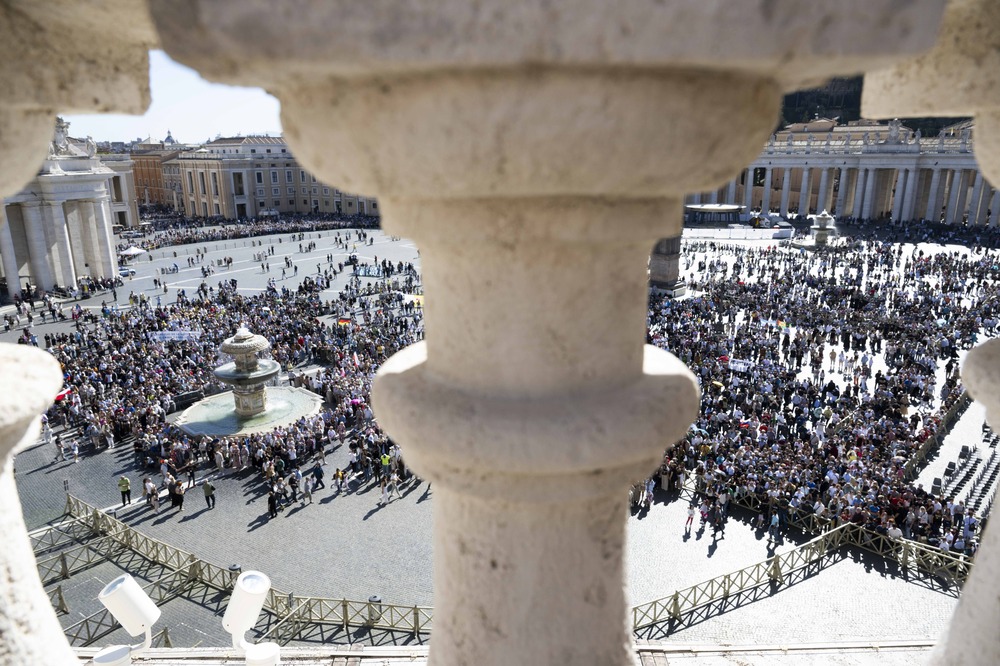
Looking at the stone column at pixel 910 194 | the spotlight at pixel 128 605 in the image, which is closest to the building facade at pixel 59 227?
the spotlight at pixel 128 605

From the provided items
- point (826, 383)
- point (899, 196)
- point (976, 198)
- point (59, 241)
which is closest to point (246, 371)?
point (826, 383)

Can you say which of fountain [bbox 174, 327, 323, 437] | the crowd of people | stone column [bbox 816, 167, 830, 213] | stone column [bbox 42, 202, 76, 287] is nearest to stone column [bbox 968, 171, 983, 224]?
stone column [bbox 816, 167, 830, 213]

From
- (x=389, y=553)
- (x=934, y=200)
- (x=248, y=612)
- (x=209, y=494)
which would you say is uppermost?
(x=934, y=200)

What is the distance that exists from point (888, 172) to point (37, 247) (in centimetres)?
6672

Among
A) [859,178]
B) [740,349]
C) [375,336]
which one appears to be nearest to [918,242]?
[859,178]

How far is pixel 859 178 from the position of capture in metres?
63.4

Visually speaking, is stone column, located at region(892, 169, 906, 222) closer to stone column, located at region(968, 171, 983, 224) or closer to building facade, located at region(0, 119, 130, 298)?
stone column, located at region(968, 171, 983, 224)

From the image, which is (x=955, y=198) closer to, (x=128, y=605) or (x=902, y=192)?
(x=902, y=192)

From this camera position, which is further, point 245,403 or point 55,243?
point 55,243

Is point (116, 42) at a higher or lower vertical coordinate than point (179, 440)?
higher

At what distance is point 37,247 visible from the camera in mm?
36156

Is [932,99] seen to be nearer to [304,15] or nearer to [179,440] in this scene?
[304,15]

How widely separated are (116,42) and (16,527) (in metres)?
1.64

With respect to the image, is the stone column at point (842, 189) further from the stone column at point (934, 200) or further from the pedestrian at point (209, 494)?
the pedestrian at point (209, 494)
